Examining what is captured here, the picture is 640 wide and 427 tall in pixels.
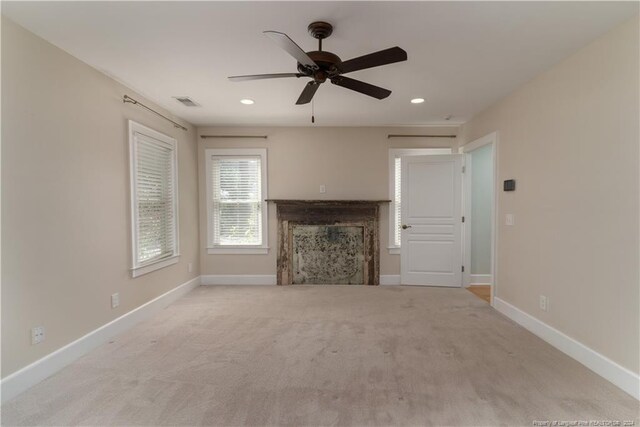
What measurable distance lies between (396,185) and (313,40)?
9.69 ft

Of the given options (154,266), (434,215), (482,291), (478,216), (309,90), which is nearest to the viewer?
(309,90)

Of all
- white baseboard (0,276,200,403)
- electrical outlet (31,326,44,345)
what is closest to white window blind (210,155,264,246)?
white baseboard (0,276,200,403)

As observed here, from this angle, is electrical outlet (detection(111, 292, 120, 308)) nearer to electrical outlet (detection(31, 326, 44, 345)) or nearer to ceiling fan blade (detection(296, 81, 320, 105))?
electrical outlet (detection(31, 326, 44, 345))

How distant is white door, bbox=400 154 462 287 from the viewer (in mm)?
4480

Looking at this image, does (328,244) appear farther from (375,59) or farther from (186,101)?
(375,59)

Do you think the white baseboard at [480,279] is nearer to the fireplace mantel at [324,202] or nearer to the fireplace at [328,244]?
the fireplace at [328,244]

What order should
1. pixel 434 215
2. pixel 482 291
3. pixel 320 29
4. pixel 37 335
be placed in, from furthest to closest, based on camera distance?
1. pixel 434 215
2. pixel 482 291
3. pixel 37 335
4. pixel 320 29

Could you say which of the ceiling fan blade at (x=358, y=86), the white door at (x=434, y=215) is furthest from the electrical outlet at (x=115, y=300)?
the white door at (x=434, y=215)

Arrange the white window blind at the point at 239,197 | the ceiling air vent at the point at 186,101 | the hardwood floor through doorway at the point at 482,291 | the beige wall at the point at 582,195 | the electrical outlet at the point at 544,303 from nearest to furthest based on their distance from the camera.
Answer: the beige wall at the point at 582,195
the electrical outlet at the point at 544,303
the ceiling air vent at the point at 186,101
the hardwood floor through doorway at the point at 482,291
the white window blind at the point at 239,197

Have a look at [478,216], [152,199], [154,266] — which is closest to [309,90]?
[152,199]

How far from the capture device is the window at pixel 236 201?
184 inches

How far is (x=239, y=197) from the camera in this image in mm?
4719

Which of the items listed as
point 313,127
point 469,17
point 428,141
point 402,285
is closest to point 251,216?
point 313,127

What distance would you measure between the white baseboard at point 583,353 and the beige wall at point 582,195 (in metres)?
0.05
